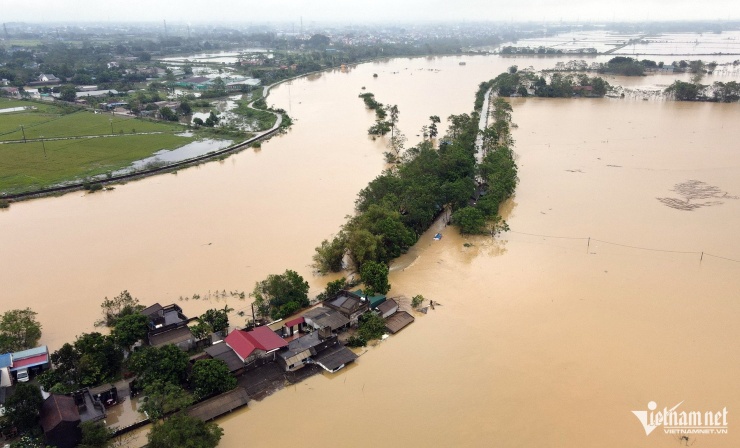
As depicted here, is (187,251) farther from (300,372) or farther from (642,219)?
(642,219)

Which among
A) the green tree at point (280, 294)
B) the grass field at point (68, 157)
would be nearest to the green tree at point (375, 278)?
the green tree at point (280, 294)

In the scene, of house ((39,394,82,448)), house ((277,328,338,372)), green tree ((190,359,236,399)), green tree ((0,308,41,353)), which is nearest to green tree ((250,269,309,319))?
house ((277,328,338,372))

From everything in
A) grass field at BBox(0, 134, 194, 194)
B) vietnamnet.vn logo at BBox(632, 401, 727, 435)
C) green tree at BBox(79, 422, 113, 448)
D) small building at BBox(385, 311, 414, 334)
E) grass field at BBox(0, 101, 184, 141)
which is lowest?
vietnamnet.vn logo at BBox(632, 401, 727, 435)

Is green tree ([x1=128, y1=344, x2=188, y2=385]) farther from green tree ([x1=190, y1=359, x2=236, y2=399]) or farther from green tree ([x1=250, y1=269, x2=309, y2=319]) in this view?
green tree ([x1=250, y1=269, x2=309, y2=319])

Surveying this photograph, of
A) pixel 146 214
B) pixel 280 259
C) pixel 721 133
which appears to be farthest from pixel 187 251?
pixel 721 133

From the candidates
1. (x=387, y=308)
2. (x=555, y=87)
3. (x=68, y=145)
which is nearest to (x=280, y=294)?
(x=387, y=308)

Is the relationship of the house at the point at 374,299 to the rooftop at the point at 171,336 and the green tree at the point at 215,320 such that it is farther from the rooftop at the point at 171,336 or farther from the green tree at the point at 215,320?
the rooftop at the point at 171,336
